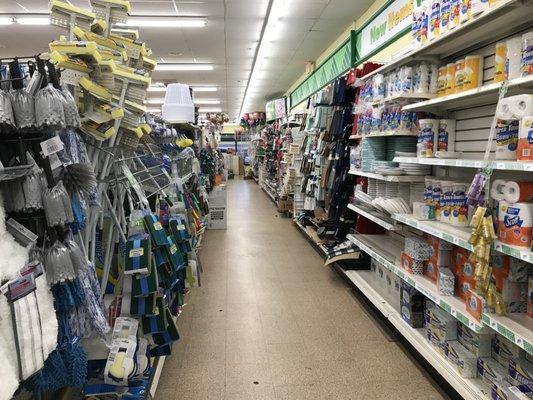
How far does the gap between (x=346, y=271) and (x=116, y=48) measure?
122 inches

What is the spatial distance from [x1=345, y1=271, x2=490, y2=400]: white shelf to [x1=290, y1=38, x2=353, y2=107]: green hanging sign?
444cm

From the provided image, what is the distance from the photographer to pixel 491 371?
222cm

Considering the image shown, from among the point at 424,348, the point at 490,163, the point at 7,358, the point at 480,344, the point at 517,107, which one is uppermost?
the point at 517,107

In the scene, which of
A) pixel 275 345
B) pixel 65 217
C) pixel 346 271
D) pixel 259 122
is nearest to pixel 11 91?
pixel 65 217

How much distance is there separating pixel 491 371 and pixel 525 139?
1.25 metres

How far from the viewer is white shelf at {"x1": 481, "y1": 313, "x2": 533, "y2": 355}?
1768 millimetres

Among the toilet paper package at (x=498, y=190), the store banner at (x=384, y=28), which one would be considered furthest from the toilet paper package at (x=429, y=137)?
the store banner at (x=384, y=28)

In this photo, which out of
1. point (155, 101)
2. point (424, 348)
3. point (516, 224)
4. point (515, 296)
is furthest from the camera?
point (155, 101)

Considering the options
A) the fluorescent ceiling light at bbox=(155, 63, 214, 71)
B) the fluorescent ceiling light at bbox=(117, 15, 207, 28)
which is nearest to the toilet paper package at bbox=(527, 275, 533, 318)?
the fluorescent ceiling light at bbox=(117, 15, 207, 28)

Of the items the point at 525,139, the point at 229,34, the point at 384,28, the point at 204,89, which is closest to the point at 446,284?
the point at 525,139

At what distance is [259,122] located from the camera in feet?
66.8

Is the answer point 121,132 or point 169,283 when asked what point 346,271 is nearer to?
point 169,283

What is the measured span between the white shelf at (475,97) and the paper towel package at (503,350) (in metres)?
1.29

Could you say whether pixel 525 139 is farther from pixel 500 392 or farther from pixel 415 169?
pixel 415 169
